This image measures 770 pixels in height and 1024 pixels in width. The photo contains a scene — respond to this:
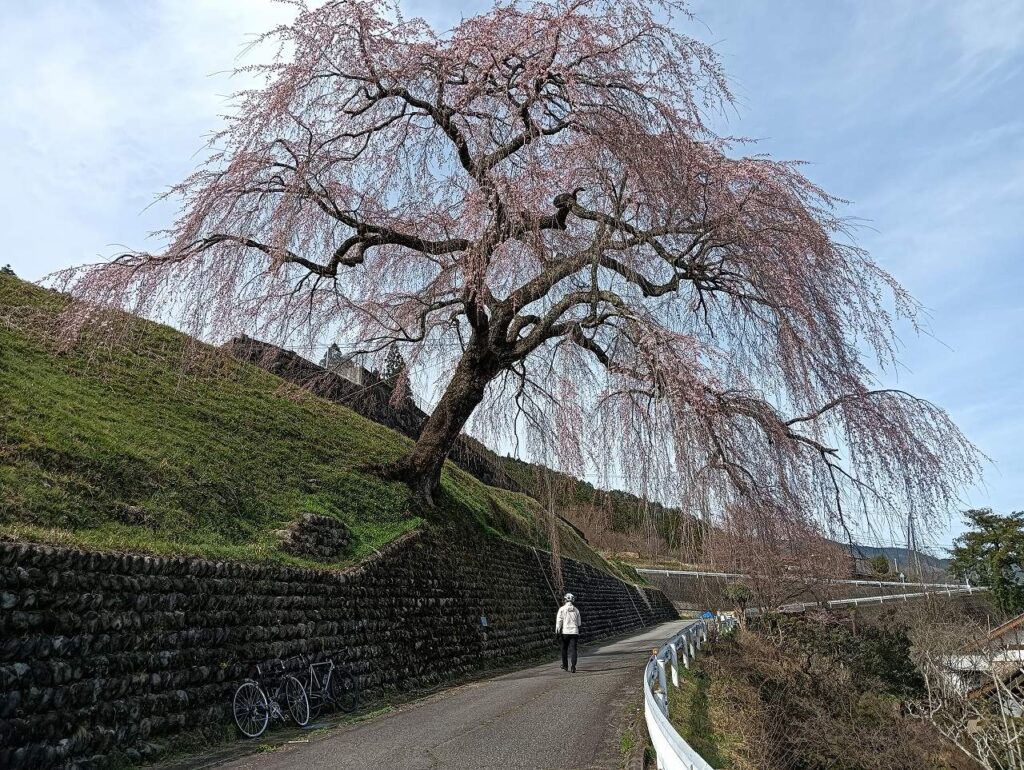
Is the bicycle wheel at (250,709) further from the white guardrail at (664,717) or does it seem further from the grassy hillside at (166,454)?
the white guardrail at (664,717)

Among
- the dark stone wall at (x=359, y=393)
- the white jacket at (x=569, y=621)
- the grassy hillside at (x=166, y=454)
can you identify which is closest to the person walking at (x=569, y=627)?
the white jacket at (x=569, y=621)

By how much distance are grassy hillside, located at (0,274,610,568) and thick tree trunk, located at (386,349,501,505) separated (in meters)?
0.47

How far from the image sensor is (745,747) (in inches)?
307

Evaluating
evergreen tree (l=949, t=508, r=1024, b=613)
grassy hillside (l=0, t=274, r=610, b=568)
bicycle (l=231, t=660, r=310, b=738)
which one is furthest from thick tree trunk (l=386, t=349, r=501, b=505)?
evergreen tree (l=949, t=508, r=1024, b=613)

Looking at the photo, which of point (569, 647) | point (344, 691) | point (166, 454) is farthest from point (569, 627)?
point (166, 454)

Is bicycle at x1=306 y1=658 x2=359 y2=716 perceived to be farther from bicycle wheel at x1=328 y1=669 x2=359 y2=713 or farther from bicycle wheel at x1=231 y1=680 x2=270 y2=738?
bicycle wheel at x1=231 y1=680 x2=270 y2=738

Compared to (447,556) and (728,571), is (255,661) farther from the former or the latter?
(728,571)

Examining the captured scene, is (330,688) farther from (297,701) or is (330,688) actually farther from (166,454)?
(166,454)

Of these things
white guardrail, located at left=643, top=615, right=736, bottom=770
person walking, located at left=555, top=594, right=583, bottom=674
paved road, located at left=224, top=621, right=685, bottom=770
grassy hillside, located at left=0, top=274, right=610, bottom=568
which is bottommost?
paved road, located at left=224, top=621, right=685, bottom=770

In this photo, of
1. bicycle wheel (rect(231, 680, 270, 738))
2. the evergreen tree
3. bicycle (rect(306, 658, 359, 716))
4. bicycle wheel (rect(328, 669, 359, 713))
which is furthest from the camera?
the evergreen tree

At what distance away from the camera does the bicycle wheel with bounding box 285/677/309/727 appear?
7922mm

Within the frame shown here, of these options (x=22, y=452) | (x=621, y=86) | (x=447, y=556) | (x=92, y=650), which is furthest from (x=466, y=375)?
(x=92, y=650)

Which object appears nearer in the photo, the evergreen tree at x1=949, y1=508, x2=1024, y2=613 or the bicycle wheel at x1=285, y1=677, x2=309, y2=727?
the bicycle wheel at x1=285, y1=677, x2=309, y2=727

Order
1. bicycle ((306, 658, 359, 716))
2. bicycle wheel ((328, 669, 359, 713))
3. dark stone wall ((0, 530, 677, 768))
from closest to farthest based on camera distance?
dark stone wall ((0, 530, 677, 768)), bicycle ((306, 658, 359, 716)), bicycle wheel ((328, 669, 359, 713))
